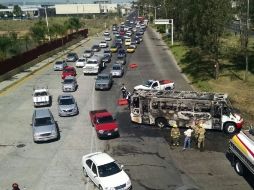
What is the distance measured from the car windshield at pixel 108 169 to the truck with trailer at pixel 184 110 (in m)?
10.5

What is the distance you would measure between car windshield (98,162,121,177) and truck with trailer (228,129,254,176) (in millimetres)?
6697

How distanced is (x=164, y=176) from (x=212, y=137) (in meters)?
7.82

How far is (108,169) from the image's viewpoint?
73.3 feet

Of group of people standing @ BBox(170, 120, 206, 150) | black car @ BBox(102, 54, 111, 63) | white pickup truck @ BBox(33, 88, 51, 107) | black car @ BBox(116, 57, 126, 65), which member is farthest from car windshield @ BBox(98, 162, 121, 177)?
black car @ BBox(102, 54, 111, 63)

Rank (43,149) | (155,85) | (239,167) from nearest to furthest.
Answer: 1. (239,167)
2. (43,149)
3. (155,85)

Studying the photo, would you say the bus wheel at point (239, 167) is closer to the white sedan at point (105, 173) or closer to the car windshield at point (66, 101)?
the white sedan at point (105, 173)

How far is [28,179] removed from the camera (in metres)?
24.2

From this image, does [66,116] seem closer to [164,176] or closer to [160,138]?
[160,138]

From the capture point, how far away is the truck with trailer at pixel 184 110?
30.7m

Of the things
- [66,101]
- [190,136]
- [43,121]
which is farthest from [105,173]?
[66,101]

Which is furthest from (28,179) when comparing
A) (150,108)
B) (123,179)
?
(150,108)

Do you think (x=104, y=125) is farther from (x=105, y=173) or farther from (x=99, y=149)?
(x=105, y=173)

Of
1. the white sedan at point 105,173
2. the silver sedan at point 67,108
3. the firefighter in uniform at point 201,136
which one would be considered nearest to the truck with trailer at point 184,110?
the firefighter in uniform at point 201,136

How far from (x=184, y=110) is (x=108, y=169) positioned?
36.2 feet
